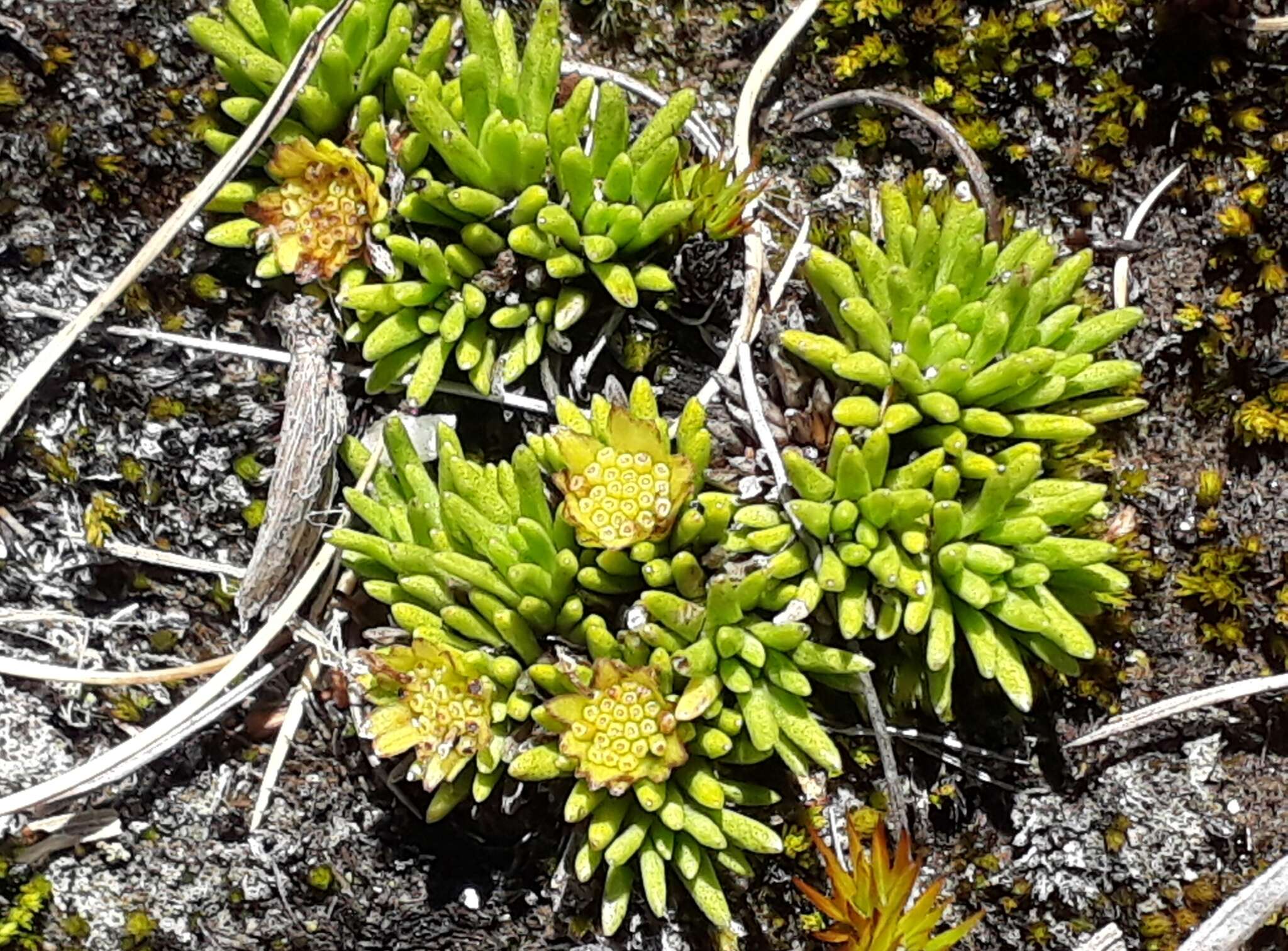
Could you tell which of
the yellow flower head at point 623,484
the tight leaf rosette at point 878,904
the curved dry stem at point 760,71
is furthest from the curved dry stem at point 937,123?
the tight leaf rosette at point 878,904

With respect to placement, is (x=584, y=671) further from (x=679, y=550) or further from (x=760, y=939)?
(x=760, y=939)

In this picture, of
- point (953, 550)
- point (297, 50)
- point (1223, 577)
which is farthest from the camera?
point (1223, 577)

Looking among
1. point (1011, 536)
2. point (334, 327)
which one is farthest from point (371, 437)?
point (1011, 536)

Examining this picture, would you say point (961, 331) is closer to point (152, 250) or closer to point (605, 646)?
point (605, 646)

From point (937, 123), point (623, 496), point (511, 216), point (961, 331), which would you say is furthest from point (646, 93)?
point (623, 496)

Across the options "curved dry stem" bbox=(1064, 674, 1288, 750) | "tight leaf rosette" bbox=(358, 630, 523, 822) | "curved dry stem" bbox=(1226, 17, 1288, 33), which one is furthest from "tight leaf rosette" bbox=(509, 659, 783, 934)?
"curved dry stem" bbox=(1226, 17, 1288, 33)
